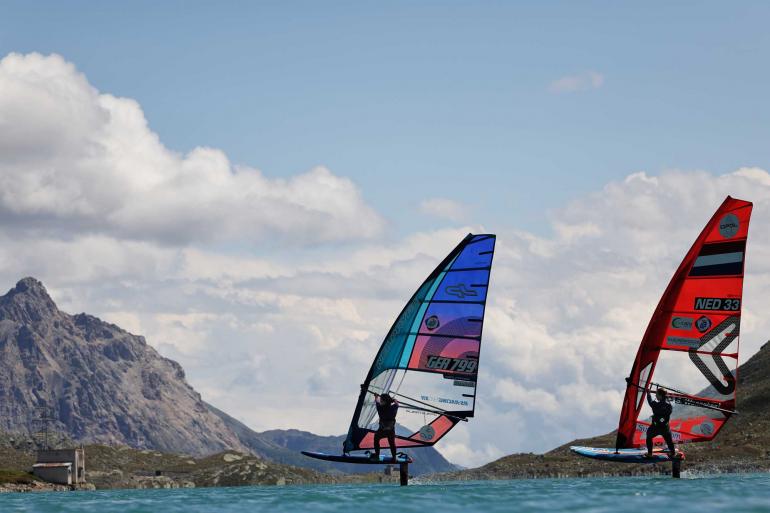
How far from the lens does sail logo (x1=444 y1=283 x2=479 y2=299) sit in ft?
187

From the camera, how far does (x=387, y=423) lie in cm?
5788

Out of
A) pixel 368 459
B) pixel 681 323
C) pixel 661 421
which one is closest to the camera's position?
pixel 661 421

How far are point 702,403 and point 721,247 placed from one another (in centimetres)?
843

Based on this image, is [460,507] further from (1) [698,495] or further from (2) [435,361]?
(2) [435,361]

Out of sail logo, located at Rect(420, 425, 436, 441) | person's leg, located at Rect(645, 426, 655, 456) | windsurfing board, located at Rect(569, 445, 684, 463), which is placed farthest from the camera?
sail logo, located at Rect(420, 425, 436, 441)

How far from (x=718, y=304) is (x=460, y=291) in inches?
529

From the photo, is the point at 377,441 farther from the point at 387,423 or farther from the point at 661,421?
the point at 661,421

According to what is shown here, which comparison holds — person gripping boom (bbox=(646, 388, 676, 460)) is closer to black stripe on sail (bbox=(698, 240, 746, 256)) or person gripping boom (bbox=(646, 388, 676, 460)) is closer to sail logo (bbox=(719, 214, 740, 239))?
black stripe on sail (bbox=(698, 240, 746, 256))

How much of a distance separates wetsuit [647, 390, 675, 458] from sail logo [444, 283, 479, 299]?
438 inches

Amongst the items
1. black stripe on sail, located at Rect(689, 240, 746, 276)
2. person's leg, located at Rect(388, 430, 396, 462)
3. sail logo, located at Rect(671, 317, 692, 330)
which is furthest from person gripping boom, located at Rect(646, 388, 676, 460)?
person's leg, located at Rect(388, 430, 396, 462)

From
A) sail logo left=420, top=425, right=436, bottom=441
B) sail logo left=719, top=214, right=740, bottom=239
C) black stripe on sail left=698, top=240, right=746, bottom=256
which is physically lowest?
sail logo left=420, top=425, right=436, bottom=441

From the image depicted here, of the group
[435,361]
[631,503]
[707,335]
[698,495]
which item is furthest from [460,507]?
[707,335]

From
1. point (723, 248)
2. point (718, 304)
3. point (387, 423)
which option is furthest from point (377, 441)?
point (723, 248)

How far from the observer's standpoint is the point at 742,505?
37.7 m
